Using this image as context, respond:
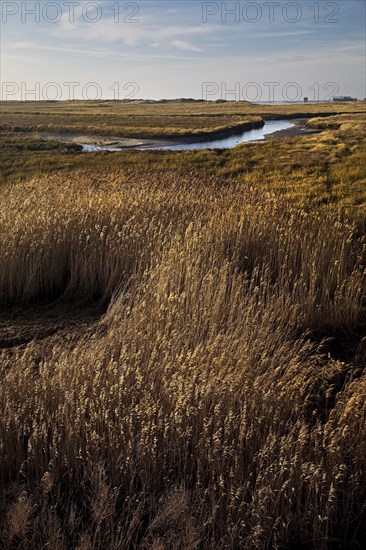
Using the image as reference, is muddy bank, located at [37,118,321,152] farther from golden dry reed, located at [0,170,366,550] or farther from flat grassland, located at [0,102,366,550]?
golden dry reed, located at [0,170,366,550]

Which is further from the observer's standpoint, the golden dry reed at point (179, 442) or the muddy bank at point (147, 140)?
the muddy bank at point (147, 140)

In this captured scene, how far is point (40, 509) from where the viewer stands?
3.13 metres

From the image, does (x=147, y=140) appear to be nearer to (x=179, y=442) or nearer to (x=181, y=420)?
(x=181, y=420)

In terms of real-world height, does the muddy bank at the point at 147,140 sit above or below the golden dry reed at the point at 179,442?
above

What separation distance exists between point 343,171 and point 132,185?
1030cm

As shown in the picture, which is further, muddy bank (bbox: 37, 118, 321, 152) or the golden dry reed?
muddy bank (bbox: 37, 118, 321, 152)

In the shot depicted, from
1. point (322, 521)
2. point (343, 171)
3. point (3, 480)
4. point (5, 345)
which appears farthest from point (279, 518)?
point (343, 171)

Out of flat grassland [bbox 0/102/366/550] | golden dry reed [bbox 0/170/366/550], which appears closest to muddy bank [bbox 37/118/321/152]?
flat grassland [bbox 0/102/366/550]

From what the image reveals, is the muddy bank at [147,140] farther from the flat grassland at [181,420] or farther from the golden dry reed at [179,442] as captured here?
the golden dry reed at [179,442]

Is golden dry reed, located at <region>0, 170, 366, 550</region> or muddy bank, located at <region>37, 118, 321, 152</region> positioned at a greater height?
muddy bank, located at <region>37, 118, 321, 152</region>

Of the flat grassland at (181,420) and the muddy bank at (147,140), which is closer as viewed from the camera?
the flat grassland at (181,420)

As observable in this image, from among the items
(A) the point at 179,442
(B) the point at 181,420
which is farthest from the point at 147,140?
(A) the point at 179,442

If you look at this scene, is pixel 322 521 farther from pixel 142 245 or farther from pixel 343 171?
pixel 343 171

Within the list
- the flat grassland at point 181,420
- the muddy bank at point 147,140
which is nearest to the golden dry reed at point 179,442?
the flat grassland at point 181,420
